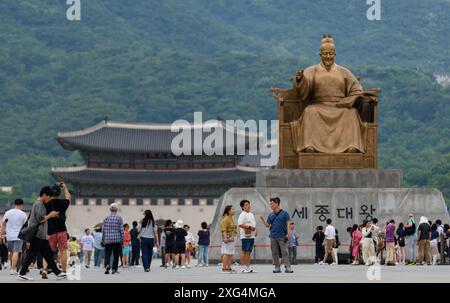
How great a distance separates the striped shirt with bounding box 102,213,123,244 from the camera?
2031cm

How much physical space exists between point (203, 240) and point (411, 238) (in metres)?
4.10

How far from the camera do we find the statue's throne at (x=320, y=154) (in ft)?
87.9

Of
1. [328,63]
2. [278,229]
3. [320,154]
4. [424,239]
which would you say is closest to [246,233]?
[278,229]

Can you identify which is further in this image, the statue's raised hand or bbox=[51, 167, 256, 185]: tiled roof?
bbox=[51, 167, 256, 185]: tiled roof

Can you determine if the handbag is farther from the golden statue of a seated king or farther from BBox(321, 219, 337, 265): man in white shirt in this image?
the golden statue of a seated king

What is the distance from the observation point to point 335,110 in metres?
26.7

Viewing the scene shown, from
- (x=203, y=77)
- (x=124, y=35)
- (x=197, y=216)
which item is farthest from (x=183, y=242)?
(x=124, y=35)

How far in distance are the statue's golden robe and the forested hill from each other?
63784 millimetres

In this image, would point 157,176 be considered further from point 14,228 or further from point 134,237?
point 14,228

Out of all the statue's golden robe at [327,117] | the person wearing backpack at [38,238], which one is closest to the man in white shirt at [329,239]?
the statue's golden robe at [327,117]

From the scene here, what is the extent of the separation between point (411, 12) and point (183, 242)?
482ft

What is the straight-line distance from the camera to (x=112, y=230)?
20406 millimetres

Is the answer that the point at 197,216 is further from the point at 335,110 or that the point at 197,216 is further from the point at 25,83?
the point at 25,83

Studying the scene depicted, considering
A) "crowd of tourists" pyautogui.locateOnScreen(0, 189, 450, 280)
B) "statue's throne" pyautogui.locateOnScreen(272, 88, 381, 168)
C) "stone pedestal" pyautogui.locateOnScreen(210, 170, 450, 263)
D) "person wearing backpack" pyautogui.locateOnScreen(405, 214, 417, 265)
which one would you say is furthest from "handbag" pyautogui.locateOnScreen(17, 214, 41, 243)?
"statue's throne" pyautogui.locateOnScreen(272, 88, 381, 168)
